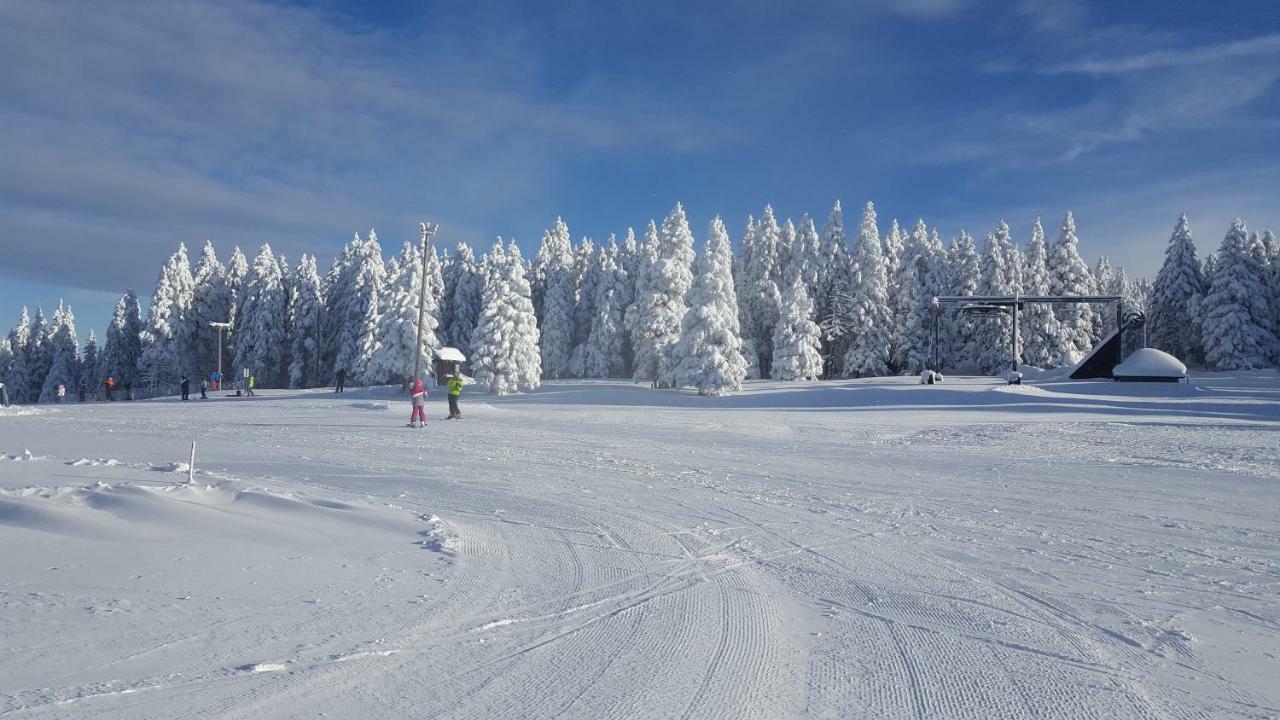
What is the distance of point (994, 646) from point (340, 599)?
13.7 ft

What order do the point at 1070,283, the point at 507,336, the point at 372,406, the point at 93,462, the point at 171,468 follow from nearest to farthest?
the point at 171,468 < the point at 93,462 < the point at 372,406 < the point at 507,336 < the point at 1070,283

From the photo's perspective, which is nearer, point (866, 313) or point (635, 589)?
point (635, 589)

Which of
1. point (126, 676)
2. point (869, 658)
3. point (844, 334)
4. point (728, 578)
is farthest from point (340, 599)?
point (844, 334)

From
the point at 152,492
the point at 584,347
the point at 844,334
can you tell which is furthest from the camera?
the point at 584,347

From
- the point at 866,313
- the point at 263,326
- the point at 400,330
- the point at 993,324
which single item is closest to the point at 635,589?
the point at 400,330

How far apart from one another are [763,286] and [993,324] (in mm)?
18846

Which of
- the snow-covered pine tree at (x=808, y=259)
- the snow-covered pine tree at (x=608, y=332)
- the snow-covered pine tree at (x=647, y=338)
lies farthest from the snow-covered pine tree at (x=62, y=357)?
the snow-covered pine tree at (x=808, y=259)

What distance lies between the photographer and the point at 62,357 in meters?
72.9

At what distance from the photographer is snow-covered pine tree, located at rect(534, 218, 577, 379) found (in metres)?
67.2

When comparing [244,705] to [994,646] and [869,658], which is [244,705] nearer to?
[869,658]

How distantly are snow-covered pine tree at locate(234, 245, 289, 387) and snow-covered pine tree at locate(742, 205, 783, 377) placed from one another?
42420 mm

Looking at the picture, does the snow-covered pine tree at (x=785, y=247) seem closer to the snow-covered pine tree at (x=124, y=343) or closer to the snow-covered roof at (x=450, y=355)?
the snow-covered roof at (x=450, y=355)

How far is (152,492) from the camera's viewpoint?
7.72m

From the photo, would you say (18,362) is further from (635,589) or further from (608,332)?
(635,589)
